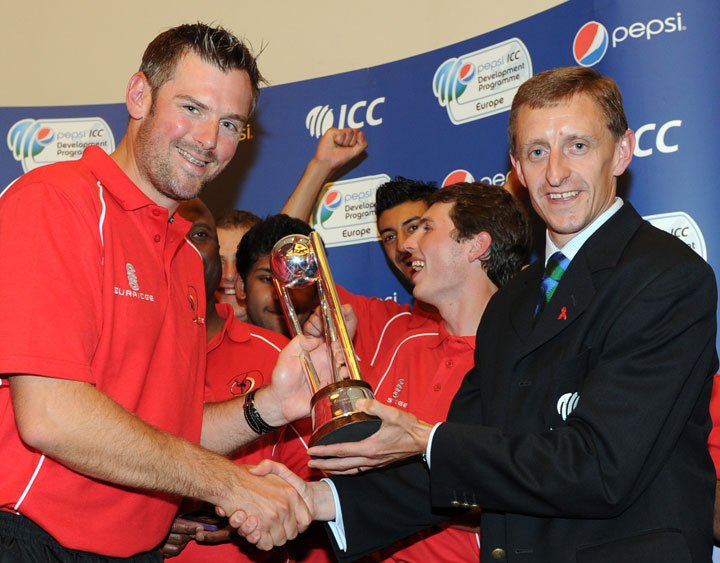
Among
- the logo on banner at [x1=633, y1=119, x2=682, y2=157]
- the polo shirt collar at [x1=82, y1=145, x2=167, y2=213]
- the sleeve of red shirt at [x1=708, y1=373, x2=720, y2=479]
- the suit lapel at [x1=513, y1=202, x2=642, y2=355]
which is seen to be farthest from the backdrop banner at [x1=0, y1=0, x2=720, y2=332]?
the polo shirt collar at [x1=82, y1=145, x2=167, y2=213]

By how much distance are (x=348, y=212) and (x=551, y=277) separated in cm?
263

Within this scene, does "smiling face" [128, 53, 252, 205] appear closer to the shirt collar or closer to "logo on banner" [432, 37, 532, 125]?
the shirt collar

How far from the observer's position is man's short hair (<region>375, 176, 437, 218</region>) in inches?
181

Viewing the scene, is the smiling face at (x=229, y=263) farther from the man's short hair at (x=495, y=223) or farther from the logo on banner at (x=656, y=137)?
the logo on banner at (x=656, y=137)

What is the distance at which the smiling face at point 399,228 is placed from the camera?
455cm

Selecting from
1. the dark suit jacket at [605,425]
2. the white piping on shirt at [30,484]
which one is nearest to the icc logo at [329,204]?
the dark suit jacket at [605,425]

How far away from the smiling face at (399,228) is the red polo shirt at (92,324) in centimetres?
191

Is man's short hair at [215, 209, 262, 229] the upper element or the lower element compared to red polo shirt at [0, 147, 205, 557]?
upper

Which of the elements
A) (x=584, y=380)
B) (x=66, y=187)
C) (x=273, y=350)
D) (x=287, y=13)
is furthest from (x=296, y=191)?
(x=584, y=380)

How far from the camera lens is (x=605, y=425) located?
2.09 meters

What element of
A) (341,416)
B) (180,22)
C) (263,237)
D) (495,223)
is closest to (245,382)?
(263,237)

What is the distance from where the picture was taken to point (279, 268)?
289 cm

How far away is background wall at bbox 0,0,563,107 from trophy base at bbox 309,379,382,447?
3.71 meters

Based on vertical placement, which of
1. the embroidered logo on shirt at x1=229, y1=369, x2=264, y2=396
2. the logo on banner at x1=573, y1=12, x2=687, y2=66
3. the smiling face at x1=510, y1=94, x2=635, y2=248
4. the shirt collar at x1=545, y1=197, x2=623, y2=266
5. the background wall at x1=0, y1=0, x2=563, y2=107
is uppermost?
the background wall at x1=0, y1=0, x2=563, y2=107
